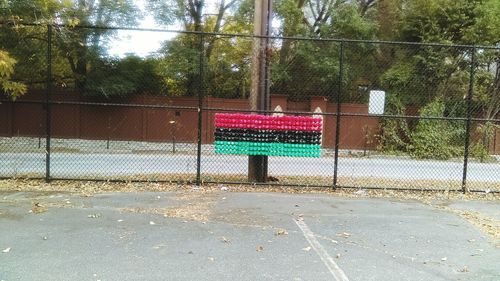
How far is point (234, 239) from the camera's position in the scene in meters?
5.92

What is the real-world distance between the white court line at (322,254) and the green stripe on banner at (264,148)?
248cm

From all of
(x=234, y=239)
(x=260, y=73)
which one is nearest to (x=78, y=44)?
(x=260, y=73)

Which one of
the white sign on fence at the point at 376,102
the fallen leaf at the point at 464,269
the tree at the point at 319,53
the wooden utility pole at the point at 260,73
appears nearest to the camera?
the fallen leaf at the point at 464,269

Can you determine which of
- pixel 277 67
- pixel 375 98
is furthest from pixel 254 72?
pixel 277 67

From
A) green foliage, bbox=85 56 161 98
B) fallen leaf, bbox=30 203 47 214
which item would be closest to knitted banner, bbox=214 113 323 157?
fallen leaf, bbox=30 203 47 214

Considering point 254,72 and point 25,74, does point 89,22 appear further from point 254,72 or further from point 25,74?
point 254,72

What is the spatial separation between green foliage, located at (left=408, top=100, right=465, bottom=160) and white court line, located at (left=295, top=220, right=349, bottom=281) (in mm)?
13223

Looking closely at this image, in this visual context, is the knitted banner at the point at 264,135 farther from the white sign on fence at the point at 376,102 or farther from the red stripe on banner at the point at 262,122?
Answer: the white sign on fence at the point at 376,102

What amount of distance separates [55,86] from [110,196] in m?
14.1

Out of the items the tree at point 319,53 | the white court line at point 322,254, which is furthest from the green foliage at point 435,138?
the white court line at point 322,254

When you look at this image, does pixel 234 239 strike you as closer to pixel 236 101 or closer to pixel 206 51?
pixel 236 101

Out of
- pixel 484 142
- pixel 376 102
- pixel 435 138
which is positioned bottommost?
pixel 484 142

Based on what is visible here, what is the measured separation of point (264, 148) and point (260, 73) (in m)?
1.59

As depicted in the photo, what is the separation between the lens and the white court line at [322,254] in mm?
4848
